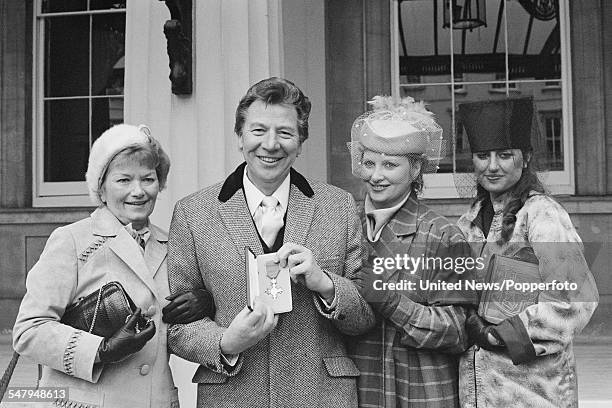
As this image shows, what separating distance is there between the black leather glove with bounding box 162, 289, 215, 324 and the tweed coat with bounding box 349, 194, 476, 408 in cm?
48

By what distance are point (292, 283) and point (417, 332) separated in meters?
0.39

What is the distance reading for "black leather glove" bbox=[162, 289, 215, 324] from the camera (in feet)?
8.63

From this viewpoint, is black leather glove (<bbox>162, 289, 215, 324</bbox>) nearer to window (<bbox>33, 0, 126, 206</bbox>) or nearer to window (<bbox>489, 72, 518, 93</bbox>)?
window (<bbox>489, 72, 518, 93</bbox>)

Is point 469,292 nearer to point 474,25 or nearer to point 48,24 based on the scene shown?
point 474,25

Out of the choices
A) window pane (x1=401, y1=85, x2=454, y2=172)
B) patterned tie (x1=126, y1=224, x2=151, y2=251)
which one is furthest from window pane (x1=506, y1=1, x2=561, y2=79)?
patterned tie (x1=126, y1=224, x2=151, y2=251)

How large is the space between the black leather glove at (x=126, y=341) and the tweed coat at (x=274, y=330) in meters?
0.13

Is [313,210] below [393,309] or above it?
above

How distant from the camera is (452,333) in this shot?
2.60 m

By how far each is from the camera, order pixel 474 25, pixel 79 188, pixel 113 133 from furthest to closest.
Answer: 1. pixel 79 188
2. pixel 474 25
3. pixel 113 133

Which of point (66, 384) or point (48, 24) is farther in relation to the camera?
point (48, 24)

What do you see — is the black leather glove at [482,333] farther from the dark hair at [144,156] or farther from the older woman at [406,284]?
the dark hair at [144,156]

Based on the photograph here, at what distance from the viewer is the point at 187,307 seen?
2.63 metres

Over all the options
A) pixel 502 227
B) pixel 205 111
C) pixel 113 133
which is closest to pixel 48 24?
pixel 205 111

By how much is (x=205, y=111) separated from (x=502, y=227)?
68.2 inches
